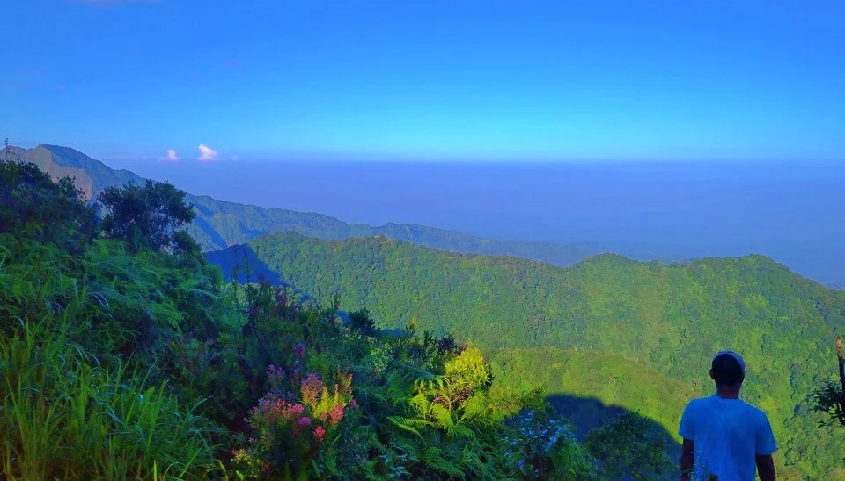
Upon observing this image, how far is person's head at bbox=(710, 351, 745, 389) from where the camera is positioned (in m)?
3.04

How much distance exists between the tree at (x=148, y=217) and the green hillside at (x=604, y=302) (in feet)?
207

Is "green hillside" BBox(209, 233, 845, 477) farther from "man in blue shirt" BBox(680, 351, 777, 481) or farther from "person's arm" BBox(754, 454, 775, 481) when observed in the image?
"person's arm" BBox(754, 454, 775, 481)

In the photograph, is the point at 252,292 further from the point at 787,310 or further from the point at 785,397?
the point at 787,310

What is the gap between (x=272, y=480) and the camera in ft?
7.72

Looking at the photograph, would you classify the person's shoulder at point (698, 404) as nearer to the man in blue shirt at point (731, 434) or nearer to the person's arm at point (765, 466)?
the man in blue shirt at point (731, 434)

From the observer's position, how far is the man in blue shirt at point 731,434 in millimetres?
2902

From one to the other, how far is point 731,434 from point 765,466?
36 cm

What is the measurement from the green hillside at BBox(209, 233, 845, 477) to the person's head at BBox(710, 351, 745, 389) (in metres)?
70.4

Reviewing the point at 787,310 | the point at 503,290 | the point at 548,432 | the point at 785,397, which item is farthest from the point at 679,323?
the point at 548,432

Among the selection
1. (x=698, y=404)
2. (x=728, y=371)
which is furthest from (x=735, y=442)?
(x=728, y=371)

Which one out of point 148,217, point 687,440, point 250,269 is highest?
point 148,217

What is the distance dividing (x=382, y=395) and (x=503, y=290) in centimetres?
9165

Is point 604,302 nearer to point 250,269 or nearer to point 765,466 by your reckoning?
point 250,269

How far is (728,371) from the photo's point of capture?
9.98 feet
